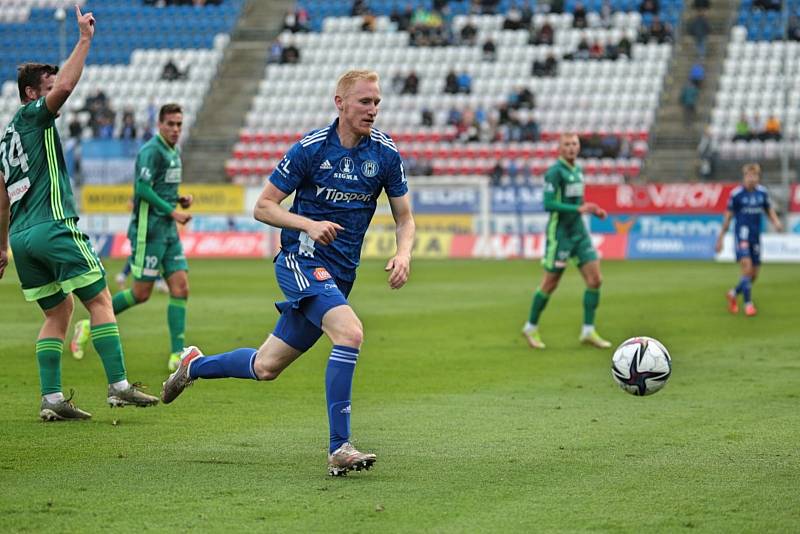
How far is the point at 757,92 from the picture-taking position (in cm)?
4062

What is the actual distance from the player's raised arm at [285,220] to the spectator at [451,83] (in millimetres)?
35895

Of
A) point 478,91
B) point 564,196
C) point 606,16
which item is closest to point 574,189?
point 564,196

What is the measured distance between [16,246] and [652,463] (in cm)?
442

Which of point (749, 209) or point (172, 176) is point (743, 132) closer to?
point (749, 209)

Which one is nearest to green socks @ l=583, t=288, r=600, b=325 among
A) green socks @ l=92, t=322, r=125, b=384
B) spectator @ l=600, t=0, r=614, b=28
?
green socks @ l=92, t=322, r=125, b=384

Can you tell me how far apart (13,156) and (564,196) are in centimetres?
775

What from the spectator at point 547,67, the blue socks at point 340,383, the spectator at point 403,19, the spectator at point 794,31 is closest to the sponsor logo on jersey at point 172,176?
the blue socks at point 340,383

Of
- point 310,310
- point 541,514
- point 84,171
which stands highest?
point 310,310

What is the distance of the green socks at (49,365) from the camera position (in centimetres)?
925

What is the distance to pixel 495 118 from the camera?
4194 centimetres

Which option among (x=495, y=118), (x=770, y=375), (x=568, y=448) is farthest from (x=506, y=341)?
(x=495, y=118)

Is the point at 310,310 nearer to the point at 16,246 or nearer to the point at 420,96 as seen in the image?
the point at 16,246

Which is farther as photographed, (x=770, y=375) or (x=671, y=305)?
(x=671, y=305)

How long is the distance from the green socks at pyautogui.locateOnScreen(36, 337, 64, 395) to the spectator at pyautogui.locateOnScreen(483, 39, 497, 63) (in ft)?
118
